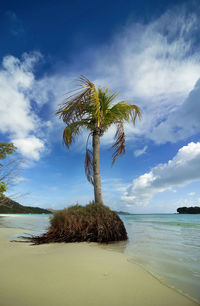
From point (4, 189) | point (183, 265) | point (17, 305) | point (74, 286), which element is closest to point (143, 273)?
point (74, 286)

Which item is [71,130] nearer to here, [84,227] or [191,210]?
[84,227]

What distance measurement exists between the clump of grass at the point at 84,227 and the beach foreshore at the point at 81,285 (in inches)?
96.9

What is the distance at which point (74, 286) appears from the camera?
1.74 metres

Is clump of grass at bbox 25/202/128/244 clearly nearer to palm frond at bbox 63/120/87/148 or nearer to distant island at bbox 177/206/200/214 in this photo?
palm frond at bbox 63/120/87/148

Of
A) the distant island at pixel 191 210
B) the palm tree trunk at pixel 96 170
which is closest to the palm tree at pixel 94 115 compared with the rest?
the palm tree trunk at pixel 96 170

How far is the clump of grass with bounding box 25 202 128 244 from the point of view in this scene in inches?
193

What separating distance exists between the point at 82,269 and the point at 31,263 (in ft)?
2.71

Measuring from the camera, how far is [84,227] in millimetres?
5098

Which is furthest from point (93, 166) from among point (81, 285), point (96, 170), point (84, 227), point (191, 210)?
point (191, 210)

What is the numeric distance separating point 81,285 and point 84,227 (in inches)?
136

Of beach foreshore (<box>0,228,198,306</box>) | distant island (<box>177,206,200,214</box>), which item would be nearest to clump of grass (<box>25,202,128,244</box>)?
beach foreshore (<box>0,228,198,306</box>)

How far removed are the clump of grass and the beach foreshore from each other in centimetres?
246

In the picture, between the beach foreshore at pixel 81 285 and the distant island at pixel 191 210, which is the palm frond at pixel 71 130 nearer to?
the beach foreshore at pixel 81 285

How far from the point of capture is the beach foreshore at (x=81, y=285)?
1.49 m
